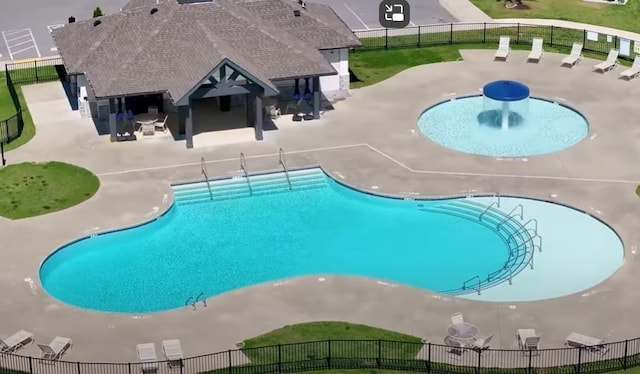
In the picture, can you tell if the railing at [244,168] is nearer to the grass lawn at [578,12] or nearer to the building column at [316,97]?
the building column at [316,97]

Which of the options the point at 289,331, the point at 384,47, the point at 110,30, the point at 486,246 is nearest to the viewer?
the point at 289,331

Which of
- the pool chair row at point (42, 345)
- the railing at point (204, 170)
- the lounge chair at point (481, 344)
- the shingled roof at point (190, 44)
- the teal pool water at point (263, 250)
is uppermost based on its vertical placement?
the shingled roof at point (190, 44)

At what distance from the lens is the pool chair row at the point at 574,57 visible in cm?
7769

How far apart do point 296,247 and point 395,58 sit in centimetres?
2457

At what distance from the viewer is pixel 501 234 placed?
61312 mm

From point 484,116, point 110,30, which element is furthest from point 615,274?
point 110,30

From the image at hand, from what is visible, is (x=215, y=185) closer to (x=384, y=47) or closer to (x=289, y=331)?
(x=289, y=331)

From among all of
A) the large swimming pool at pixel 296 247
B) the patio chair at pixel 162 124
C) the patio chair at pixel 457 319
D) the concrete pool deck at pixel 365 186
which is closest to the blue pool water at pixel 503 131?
the concrete pool deck at pixel 365 186

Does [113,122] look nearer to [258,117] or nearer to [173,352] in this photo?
[258,117]

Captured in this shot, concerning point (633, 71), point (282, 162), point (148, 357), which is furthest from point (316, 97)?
point (148, 357)

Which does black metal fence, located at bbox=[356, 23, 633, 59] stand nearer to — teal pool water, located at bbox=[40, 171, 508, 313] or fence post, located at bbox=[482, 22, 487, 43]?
fence post, located at bbox=[482, 22, 487, 43]

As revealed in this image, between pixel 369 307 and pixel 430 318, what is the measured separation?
100 inches

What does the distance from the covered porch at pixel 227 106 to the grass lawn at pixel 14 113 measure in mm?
4643

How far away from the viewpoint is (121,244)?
6050cm
